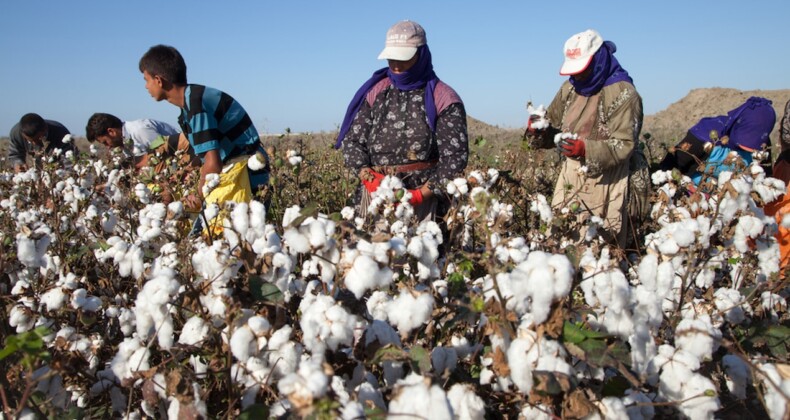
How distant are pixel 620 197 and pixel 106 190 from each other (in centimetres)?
299

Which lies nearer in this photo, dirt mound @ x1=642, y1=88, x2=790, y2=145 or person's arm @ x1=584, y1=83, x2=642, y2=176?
person's arm @ x1=584, y1=83, x2=642, y2=176

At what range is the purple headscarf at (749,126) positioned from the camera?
12.4 ft

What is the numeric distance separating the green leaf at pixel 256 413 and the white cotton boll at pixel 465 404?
0.46 metres

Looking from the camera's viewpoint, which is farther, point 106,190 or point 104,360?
point 106,190

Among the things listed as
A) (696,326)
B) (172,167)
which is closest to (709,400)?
(696,326)

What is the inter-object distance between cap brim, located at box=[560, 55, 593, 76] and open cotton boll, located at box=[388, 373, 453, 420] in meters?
2.54

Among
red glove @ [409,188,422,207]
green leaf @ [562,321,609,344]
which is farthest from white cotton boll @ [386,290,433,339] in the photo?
red glove @ [409,188,422,207]

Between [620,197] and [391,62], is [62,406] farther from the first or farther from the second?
[620,197]

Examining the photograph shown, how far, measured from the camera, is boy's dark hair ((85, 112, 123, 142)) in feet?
14.3

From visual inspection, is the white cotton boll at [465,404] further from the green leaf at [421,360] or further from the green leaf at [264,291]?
the green leaf at [264,291]

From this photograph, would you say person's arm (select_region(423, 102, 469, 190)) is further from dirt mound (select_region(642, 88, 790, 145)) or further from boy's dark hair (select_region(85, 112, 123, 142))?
dirt mound (select_region(642, 88, 790, 145))

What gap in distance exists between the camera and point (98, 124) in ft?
14.3

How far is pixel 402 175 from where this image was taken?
3336mm

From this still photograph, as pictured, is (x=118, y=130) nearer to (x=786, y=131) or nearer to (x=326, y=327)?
(x=326, y=327)
